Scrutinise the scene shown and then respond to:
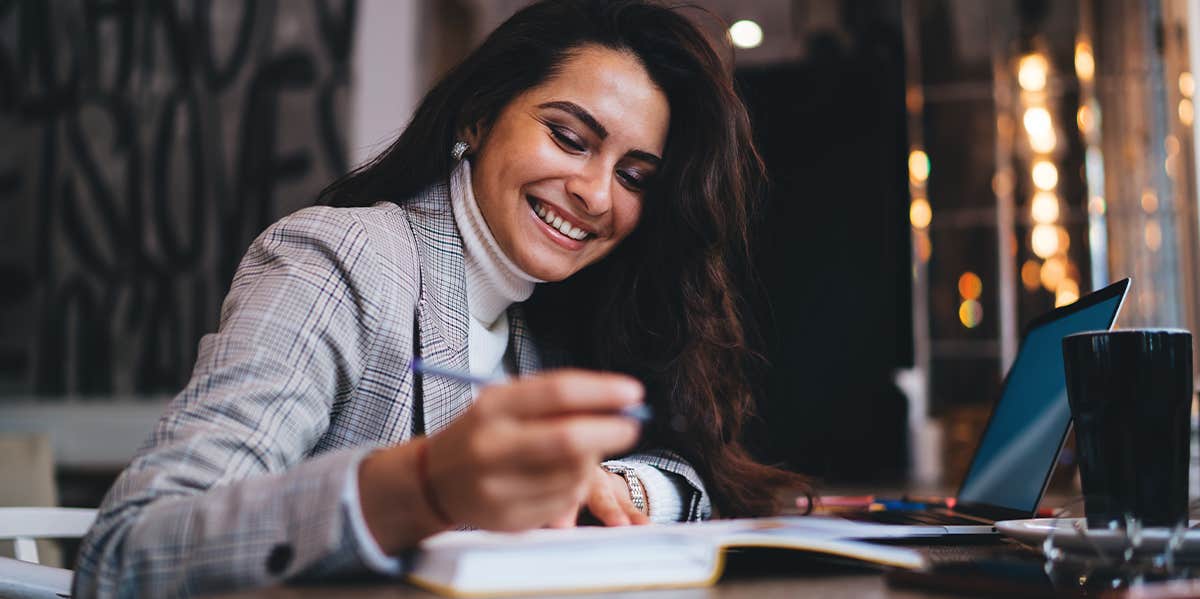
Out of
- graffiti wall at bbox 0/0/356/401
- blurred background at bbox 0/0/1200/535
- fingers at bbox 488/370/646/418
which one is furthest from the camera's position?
graffiti wall at bbox 0/0/356/401

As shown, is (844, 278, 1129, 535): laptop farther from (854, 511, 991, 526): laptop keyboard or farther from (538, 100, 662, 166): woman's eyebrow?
(538, 100, 662, 166): woman's eyebrow

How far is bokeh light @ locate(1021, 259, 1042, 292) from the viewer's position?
525 centimetres

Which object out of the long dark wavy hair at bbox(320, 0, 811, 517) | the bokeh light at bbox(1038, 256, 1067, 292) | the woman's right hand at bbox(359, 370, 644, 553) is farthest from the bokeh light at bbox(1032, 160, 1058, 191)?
the woman's right hand at bbox(359, 370, 644, 553)

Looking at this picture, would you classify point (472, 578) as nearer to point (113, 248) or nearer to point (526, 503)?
point (526, 503)

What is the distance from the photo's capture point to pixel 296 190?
3619 millimetres

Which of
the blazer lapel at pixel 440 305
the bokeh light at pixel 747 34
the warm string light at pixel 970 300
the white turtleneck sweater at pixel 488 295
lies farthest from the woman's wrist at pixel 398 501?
the warm string light at pixel 970 300

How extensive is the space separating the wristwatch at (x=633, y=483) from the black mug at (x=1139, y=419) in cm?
56

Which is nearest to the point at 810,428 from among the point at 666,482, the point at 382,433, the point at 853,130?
the point at 853,130

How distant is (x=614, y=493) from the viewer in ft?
3.76

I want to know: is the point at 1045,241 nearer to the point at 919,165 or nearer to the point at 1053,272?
the point at 1053,272

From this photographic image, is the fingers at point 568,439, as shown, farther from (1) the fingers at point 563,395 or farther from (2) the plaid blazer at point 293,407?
(2) the plaid blazer at point 293,407

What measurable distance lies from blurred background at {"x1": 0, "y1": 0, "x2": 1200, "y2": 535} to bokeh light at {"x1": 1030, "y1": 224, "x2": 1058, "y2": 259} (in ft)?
1.45

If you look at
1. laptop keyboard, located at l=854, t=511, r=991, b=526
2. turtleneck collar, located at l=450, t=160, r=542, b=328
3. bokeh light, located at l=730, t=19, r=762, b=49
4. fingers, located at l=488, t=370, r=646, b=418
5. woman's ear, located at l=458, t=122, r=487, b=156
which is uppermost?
bokeh light, located at l=730, t=19, r=762, b=49

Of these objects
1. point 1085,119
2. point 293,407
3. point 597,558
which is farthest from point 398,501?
point 1085,119
